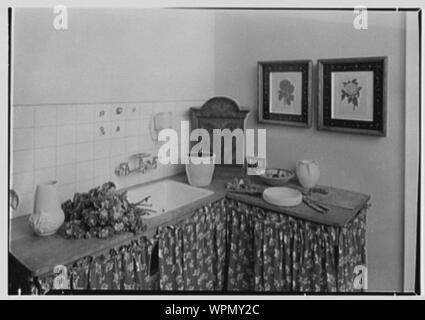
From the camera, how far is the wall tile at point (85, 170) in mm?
1201

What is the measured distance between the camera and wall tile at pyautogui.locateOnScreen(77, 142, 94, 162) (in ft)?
3.90

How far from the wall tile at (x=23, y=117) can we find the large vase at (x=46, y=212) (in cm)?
22

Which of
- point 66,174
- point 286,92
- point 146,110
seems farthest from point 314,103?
point 66,174

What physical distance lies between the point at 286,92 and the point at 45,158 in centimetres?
95

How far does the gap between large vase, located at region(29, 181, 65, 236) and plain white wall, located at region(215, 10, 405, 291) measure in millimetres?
744

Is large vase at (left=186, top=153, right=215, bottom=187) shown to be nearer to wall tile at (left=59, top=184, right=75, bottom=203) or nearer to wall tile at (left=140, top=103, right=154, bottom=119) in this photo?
wall tile at (left=140, top=103, right=154, bottom=119)

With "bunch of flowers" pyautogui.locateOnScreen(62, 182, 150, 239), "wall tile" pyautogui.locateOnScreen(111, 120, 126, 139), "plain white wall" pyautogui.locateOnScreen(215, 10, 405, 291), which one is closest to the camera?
"bunch of flowers" pyautogui.locateOnScreen(62, 182, 150, 239)

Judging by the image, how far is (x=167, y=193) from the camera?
4.46 feet

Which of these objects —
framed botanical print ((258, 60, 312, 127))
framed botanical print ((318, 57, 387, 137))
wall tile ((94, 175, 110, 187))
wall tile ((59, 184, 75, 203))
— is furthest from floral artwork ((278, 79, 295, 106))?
wall tile ((59, 184, 75, 203))

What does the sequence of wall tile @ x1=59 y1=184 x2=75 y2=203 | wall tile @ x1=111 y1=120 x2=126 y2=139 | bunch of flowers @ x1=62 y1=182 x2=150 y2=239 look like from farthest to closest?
wall tile @ x1=111 y1=120 x2=126 y2=139
wall tile @ x1=59 y1=184 x2=75 y2=203
bunch of flowers @ x1=62 y1=182 x2=150 y2=239

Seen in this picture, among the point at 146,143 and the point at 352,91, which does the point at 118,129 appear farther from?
the point at 352,91

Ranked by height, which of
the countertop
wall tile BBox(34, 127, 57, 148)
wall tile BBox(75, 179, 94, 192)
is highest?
wall tile BBox(34, 127, 57, 148)

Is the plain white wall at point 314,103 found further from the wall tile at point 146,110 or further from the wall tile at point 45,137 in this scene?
the wall tile at point 45,137

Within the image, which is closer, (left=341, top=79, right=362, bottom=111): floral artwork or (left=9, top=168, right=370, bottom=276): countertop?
(left=9, top=168, right=370, bottom=276): countertop
